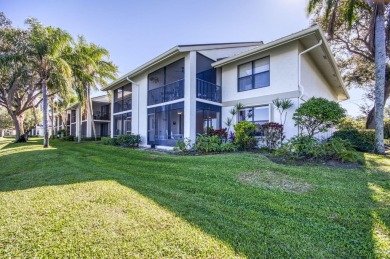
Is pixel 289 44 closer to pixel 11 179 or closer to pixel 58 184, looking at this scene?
pixel 58 184

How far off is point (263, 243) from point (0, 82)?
91.2 feet

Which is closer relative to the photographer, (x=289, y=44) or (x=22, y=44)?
(x=289, y=44)

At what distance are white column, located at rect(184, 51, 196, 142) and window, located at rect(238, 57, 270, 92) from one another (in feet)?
10.4

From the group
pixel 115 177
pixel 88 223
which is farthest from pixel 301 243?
pixel 115 177

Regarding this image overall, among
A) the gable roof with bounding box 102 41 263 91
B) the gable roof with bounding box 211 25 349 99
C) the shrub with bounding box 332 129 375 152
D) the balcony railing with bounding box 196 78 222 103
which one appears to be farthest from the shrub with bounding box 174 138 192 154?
the shrub with bounding box 332 129 375 152

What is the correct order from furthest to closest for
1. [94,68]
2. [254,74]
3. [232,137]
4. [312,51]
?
[94,68] → [254,74] → [232,137] → [312,51]

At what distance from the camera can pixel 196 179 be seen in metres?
5.80

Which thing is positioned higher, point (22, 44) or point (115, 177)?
point (22, 44)

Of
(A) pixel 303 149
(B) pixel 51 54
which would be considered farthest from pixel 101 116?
(A) pixel 303 149

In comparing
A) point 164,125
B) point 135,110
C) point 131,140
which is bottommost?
point 131,140

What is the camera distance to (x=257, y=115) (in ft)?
39.6

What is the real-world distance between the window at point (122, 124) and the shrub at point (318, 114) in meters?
14.6

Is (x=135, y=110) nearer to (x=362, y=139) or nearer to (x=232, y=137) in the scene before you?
(x=232, y=137)

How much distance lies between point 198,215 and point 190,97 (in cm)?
891
